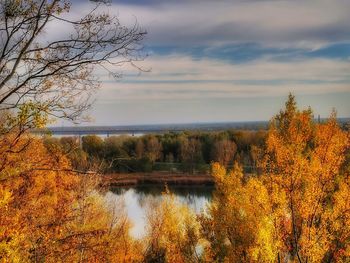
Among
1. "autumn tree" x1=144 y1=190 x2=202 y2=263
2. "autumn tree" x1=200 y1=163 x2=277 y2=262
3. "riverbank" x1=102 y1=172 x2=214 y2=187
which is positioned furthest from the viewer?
"riverbank" x1=102 y1=172 x2=214 y2=187

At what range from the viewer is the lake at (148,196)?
38719 millimetres

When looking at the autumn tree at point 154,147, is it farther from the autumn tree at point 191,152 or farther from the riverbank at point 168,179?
the riverbank at point 168,179

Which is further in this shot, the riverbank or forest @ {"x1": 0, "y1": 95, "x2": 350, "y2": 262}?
the riverbank

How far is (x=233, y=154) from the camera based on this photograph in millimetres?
68188

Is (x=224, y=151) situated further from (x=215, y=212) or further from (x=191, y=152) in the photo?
(x=215, y=212)

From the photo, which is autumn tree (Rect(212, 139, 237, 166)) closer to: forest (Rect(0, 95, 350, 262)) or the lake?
the lake

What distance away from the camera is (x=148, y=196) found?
1960 inches

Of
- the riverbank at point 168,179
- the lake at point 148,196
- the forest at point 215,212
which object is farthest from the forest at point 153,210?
the riverbank at point 168,179

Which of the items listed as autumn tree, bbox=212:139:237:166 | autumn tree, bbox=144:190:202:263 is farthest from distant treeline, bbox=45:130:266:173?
autumn tree, bbox=144:190:202:263

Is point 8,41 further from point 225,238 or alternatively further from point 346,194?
point 225,238

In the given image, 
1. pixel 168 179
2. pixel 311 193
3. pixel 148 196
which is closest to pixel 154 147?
pixel 168 179

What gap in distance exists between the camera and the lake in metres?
38.7

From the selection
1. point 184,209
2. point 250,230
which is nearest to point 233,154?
point 184,209

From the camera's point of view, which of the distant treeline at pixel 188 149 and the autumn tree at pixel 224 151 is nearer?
the autumn tree at pixel 224 151
